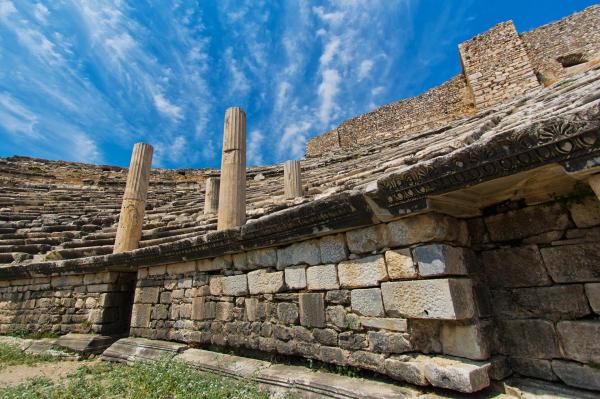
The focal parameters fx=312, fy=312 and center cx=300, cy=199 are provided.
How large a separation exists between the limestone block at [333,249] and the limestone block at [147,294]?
3.49 meters

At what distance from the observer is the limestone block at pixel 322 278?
325 cm

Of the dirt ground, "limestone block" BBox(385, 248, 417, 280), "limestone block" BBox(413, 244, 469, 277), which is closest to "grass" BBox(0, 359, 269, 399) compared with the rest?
the dirt ground

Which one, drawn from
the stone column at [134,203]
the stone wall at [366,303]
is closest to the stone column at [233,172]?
the stone wall at [366,303]

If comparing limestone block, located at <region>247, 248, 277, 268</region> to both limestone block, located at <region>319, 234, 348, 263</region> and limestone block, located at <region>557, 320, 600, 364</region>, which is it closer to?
limestone block, located at <region>319, 234, 348, 263</region>

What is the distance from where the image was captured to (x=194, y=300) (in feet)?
15.7

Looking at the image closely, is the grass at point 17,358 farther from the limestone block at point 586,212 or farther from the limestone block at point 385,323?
the limestone block at point 586,212

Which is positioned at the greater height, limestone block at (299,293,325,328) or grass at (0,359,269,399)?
limestone block at (299,293,325,328)

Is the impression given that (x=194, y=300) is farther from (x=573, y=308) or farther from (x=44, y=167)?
(x=44, y=167)

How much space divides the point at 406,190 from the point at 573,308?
4.80 ft

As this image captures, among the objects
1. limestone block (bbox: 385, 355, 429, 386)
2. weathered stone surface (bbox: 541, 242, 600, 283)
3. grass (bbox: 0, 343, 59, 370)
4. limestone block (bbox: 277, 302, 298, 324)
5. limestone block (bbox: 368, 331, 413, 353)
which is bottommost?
grass (bbox: 0, 343, 59, 370)

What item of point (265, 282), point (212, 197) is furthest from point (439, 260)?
point (212, 197)

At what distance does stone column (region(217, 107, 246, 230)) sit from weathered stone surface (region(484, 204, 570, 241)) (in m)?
3.50

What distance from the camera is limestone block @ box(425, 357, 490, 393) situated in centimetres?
219

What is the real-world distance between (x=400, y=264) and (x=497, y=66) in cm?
1486
